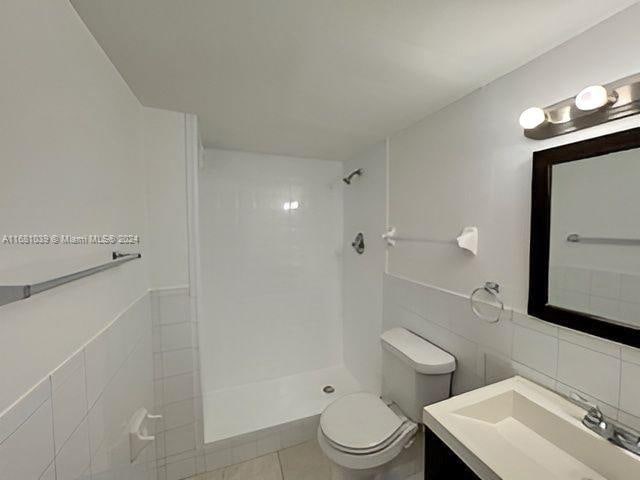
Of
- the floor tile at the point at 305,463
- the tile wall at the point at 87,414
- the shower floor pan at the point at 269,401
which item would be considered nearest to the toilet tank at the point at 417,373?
the floor tile at the point at 305,463

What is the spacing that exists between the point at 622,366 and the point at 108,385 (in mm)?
1719

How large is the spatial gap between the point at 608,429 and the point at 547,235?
62cm

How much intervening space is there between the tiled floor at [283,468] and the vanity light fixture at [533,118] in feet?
7.02

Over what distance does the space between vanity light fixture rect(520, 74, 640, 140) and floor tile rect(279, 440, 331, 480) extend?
7.03ft

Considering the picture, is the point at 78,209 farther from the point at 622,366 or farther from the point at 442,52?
the point at 622,366

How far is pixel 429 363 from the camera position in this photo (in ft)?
4.45

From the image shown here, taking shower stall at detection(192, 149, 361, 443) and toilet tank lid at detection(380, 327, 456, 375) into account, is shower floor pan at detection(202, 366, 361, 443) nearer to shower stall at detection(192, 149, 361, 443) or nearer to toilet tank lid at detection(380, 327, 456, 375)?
shower stall at detection(192, 149, 361, 443)

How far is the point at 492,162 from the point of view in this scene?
1.22 meters

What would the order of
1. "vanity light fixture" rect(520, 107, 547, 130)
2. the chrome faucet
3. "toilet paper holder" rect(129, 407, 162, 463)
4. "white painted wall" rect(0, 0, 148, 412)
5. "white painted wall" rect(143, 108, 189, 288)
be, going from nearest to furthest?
"white painted wall" rect(0, 0, 148, 412) → the chrome faucet → "vanity light fixture" rect(520, 107, 547, 130) → "toilet paper holder" rect(129, 407, 162, 463) → "white painted wall" rect(143, 108, 189, 288)

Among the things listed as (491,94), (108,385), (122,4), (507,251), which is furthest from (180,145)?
(507,251)

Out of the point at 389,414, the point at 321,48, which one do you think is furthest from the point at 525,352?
the point at 321,48

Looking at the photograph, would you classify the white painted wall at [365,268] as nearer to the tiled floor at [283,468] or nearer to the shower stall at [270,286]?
the shower stall at [270,286]

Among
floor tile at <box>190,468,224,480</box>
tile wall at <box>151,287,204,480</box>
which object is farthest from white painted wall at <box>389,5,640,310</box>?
floor tile at <box>190,468,224,480</box>

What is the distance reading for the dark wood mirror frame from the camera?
0.86 metres
